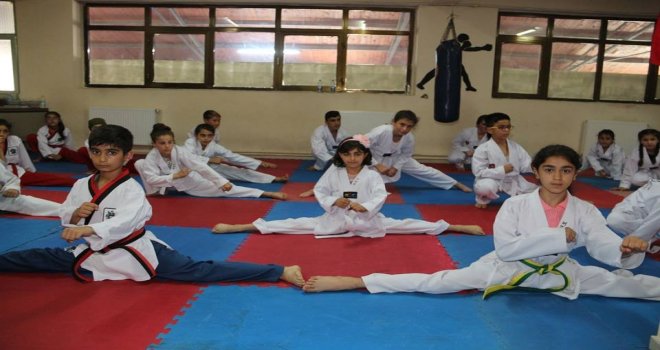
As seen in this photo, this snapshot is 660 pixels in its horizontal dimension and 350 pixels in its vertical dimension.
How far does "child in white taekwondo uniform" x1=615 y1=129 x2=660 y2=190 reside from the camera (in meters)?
7.21

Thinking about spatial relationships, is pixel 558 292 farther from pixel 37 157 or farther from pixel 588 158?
pixel 37 157

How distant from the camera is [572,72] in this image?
10.2 m

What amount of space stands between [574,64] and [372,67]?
4.18 meters

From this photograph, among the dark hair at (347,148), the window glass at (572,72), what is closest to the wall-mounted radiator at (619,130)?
the window glass at (572,72)

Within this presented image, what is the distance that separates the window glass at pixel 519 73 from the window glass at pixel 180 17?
619cm

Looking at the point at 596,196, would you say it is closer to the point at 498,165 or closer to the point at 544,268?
the point at 498,165

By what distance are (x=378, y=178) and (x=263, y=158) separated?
6240 millimetres

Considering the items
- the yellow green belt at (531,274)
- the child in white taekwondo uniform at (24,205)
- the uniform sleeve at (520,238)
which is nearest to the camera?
A: the uniform sleeve at (520,238)

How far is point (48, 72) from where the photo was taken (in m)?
10.4

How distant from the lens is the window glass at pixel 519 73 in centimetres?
1024

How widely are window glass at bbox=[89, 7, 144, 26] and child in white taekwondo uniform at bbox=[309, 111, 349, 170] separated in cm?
471

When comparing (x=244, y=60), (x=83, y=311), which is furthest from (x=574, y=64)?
(x=83, y=311)

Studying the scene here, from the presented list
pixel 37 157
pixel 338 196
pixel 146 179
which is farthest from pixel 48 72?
pixel 338 196

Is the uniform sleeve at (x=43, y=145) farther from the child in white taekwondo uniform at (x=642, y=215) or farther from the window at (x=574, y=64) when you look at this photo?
the child in white taekwondo uniform at (x=642, y=215)
